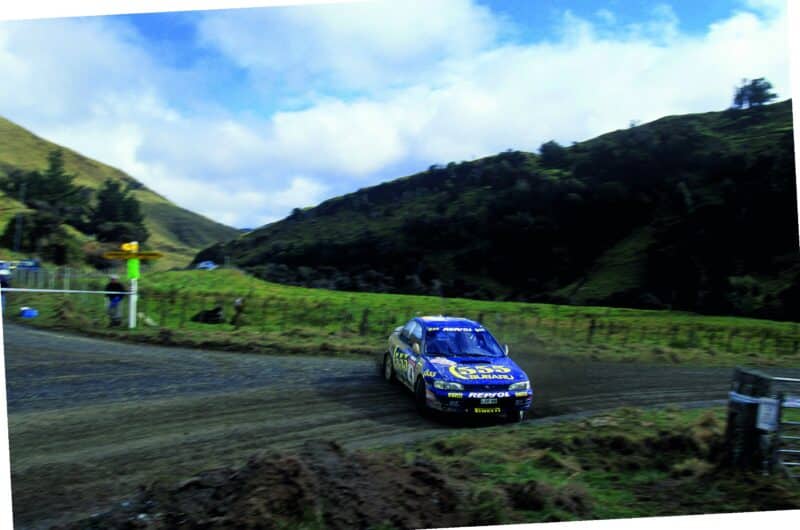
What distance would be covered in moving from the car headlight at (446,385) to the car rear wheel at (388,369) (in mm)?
2979

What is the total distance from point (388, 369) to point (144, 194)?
124 m

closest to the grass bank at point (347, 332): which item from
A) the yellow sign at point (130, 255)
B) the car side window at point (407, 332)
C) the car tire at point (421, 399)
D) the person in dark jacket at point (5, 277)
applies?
the person in dark jacket at point (5, 277)

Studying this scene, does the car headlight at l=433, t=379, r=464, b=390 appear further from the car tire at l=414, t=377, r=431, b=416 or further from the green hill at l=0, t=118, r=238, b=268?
the green hill at l=0, t=118, r=238, b=268

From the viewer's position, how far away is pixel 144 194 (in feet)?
420

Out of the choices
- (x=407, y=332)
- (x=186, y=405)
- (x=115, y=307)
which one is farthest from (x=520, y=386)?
(x=115, y=307)

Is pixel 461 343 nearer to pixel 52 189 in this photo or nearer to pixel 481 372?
pixel 481 372

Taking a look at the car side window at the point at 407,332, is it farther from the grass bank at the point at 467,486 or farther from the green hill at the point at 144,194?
the green hill at the point at 144,194

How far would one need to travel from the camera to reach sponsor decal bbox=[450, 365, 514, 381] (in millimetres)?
11383

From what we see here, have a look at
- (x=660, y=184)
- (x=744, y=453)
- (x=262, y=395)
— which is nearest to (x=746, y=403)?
(x=744, y=453)

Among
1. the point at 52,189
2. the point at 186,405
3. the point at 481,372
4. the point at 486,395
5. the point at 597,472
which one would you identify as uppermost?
the point at 52,189

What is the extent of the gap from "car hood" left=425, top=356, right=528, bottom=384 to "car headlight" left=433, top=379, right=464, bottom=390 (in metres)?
0.06

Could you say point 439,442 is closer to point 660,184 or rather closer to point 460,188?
point 660,184

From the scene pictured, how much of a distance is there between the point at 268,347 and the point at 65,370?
5.97 metres

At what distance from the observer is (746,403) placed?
8.94 m
